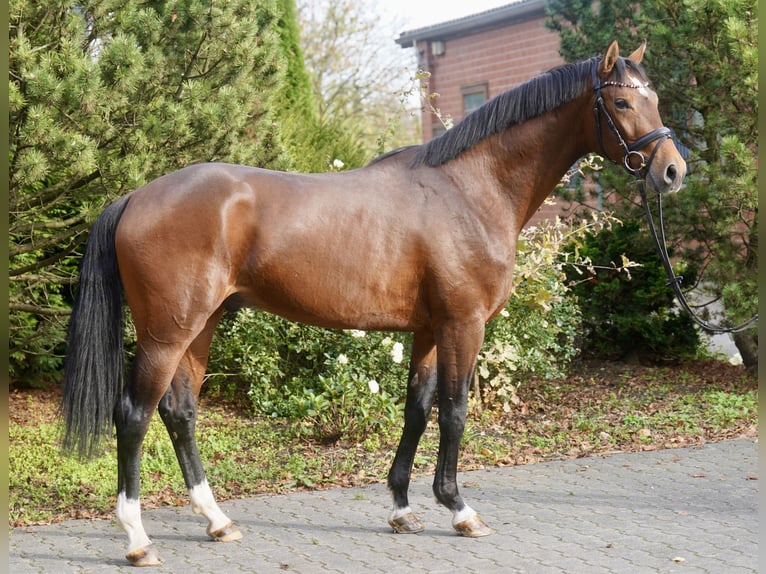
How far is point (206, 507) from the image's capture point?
166 inches

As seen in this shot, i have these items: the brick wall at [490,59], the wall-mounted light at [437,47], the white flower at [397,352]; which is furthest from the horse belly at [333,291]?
the wall-mounted light at [437,47]

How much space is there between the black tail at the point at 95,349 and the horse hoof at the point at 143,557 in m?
0.52

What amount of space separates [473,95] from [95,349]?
14.1 meters

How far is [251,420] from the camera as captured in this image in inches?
280

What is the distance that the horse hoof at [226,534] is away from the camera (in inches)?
166

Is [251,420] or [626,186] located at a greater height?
[626,186]

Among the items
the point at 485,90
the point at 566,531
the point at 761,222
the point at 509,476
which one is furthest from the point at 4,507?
the point at 485,90

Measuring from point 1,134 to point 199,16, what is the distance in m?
3.63

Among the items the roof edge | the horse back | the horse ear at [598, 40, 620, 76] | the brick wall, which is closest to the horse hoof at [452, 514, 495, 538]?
Result: the horse back

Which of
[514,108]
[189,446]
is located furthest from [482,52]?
[189,446]

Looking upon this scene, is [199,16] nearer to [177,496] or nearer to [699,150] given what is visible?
[177,496]

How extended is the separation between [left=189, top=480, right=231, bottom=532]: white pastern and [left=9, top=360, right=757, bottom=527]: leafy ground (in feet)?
2.69

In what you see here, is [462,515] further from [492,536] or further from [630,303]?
[630,303]

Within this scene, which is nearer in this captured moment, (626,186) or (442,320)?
(442,320)
